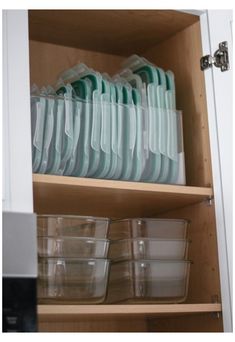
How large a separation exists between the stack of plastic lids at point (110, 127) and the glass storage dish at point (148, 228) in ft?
0.35

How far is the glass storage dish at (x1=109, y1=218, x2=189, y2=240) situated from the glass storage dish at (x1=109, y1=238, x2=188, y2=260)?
0.05ft

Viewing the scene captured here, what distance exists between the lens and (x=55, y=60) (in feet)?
7.16

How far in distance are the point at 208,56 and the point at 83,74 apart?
0.33m

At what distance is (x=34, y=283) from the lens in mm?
1338

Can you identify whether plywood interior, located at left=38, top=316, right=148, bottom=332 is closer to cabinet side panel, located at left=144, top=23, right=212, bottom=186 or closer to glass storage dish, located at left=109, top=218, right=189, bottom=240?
glass storage dish, located at left=109, top=218, right=189, bottom=240

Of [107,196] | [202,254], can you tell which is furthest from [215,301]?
[107,196]

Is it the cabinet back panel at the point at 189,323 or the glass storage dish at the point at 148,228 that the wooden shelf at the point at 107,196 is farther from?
the cabinet back panel at the point at 189,323

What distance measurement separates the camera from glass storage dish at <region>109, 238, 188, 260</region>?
1842 millimetres

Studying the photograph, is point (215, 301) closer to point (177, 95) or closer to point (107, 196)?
point (107, 196)

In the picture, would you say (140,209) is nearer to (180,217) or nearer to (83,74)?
(180,217)

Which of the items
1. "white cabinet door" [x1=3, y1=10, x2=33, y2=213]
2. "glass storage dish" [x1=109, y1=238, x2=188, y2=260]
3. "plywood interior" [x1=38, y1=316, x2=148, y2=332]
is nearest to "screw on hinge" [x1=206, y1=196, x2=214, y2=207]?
"glass storage dish" [x1=109, y1=238, x2=188, y2=260]

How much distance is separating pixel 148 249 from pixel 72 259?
220 mm
